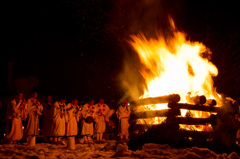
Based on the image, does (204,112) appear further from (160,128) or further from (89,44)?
(89,44)

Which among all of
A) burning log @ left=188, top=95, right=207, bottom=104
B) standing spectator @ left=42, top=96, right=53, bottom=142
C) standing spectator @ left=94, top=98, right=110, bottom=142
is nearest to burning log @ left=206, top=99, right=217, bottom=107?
burning log @ left=188, top=95, right=207, bottom=104

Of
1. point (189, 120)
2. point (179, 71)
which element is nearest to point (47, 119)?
point (179, 71)

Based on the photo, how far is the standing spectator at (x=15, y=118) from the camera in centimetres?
1134

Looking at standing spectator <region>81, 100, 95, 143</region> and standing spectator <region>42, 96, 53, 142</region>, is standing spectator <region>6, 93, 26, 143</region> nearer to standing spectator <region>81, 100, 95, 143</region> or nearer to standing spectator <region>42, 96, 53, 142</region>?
standing spectator <region>42, 96, 53, 142</region>

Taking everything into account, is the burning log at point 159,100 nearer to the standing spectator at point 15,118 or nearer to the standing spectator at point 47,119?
the standing spectator at point 47,119

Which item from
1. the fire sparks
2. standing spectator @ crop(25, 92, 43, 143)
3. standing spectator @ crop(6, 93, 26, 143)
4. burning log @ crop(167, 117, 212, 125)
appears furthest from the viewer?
standing spectator @ crop(25, 92, 43, 143)

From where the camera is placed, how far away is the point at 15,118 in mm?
11531

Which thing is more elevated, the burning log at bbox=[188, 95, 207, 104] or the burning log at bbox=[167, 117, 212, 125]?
the burning log at bbox=[188, 95, 207, 104]

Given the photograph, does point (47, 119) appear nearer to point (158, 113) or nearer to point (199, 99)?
point (158, 113)

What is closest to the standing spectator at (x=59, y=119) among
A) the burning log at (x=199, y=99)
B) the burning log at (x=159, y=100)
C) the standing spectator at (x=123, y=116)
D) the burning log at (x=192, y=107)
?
the standing spectator at (x=123, y=116)

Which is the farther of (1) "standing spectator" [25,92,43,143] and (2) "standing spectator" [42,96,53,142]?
(2) "standing spectator" [42,96,53,142]

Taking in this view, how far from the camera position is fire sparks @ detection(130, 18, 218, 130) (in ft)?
32.3

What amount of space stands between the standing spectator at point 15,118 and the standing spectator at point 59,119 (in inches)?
54.3

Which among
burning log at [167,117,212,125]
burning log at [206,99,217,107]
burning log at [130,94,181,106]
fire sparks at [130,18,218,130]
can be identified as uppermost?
fire sparks at [130,18,218,130]
